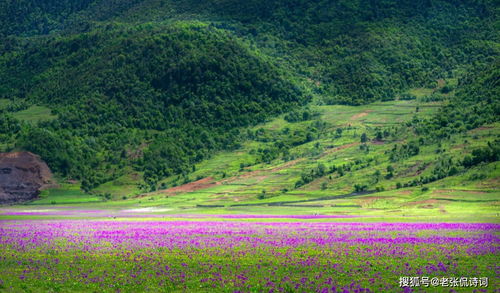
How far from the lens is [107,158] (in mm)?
156000

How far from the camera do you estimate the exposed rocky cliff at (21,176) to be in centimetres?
12762

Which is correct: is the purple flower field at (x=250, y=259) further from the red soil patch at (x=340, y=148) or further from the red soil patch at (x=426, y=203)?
the red soil patch at (x=340, y=148)

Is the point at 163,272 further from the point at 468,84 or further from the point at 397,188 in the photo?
the point at 468,84

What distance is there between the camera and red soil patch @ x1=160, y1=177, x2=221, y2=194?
13425 cm

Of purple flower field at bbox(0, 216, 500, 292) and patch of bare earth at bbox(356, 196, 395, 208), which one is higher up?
purple flower field at bbox(0, 216, 500, 292)

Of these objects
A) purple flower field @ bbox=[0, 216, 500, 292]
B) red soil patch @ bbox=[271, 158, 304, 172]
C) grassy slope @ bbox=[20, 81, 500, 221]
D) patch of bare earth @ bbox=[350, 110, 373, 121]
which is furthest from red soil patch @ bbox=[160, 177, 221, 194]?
purple flower field @ bbox=[0, 216, 500, 292]

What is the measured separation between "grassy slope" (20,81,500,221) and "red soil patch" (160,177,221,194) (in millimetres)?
1050

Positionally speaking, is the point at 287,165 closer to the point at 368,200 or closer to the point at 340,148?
the point at 340,148

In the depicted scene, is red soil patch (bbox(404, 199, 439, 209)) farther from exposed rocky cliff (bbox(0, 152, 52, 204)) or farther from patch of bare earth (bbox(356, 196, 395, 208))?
exposed rocky cliff (bbox(0, 152, 52, 204))

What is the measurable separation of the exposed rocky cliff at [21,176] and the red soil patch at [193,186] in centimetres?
2621

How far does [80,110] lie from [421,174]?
102302 millimetres

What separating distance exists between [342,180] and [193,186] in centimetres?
3591

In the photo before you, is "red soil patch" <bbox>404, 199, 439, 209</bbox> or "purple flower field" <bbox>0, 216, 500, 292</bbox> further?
"red soil patch" <bbox>404, 199, 439, 209</bbox>

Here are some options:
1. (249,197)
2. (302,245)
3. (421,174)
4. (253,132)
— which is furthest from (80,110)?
(302,245)
